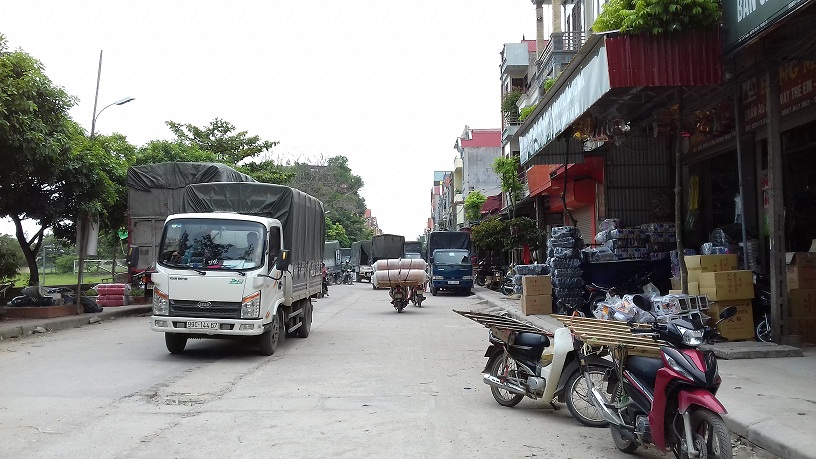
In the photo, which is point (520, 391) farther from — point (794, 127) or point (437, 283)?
point (437, 283)

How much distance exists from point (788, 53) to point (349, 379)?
7526mm

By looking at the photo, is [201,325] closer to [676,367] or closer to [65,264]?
[676,367]

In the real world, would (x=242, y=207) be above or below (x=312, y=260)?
above

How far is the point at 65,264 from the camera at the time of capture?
2128 inches

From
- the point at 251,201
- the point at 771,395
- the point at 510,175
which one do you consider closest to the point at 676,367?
the point at 771,395

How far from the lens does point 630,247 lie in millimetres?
16359

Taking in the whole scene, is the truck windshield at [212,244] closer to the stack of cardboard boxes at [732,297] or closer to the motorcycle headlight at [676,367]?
the stack of cardboard boxes at [732,297]

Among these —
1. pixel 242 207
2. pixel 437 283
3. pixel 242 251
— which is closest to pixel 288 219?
pixel 242 207

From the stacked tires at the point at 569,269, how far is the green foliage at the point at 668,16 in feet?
25.0

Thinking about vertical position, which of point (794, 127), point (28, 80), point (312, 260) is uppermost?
point (28, 80)

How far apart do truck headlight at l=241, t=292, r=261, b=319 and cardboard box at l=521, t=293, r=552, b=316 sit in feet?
29.5

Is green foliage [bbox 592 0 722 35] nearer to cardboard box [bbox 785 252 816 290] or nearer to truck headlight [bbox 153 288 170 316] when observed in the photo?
cardboard box [bbox 785 252 816 290]

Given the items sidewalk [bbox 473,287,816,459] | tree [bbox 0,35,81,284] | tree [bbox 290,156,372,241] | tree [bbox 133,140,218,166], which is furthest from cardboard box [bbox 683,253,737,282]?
tree [bbox 290,156,372,241]

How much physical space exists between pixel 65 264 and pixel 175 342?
1876 inches
